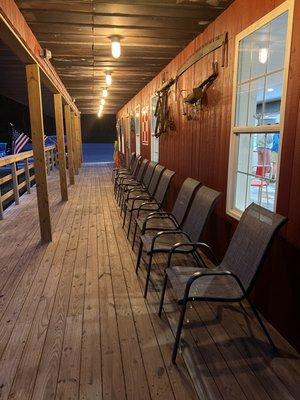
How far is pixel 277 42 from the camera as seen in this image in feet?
6.64

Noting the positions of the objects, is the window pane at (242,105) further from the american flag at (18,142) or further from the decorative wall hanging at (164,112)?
the american flag at (18,142)

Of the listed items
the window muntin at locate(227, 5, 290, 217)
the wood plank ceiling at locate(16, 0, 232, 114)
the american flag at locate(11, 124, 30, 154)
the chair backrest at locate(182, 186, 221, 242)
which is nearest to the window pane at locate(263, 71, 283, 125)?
the window muntin at locate(227, 5, 290, 217)

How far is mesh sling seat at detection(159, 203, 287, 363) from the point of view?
1.68 meters

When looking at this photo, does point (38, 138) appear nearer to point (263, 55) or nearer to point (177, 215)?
point (177, 215)

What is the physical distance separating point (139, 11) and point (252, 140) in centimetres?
147

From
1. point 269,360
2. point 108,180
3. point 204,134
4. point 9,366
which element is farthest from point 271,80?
point 108,180

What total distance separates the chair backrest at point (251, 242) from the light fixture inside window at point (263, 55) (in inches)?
42.1

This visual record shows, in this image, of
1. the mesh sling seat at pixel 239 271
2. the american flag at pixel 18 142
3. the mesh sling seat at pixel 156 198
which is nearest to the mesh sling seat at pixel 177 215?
the mesh sling seat at pixel 156 198

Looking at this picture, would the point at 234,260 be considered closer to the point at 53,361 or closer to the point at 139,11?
the point at 53,361

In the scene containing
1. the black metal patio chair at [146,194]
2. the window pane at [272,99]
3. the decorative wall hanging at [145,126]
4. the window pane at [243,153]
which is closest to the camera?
the window pane at [272,99]

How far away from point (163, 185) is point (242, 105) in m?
1.52

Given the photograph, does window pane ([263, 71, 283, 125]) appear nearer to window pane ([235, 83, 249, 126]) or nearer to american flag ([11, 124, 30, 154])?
window pane ([235, 83, 249, 126])

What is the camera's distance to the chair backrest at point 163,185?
11.9ft

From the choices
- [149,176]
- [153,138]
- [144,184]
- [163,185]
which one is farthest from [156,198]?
[153,138]
